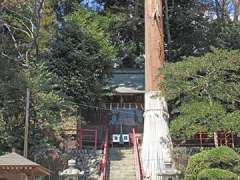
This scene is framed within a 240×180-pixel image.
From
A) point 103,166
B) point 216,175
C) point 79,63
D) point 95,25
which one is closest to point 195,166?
point 216,175

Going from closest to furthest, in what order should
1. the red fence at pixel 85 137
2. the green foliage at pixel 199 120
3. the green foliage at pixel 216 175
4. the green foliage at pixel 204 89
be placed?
the green foliage at pixel 216 175 → the green foliage at pixel 199 120 → the green foliage at pixel 204 89 → the red fence at pixel 85 137

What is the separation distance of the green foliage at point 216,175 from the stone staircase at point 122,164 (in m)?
4.73

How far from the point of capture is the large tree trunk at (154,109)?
73.6 ft

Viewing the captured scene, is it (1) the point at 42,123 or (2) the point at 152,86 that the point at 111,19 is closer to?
(2) the point at 152,86

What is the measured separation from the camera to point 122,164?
22766 millimetres

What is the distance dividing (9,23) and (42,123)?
10.3m

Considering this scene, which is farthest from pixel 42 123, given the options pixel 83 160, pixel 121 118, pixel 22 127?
pixel 121 118

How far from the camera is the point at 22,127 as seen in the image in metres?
21.7

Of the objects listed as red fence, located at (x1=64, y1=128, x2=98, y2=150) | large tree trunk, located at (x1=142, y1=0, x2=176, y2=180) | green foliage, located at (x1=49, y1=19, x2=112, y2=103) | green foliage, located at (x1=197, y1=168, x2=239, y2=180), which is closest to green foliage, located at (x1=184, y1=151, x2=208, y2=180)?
green foliage, located at (x1=197, y1=168, x2=239, y2=180)

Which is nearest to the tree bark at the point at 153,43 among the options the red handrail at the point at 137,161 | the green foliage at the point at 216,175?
the red handrail at the point at 137,161

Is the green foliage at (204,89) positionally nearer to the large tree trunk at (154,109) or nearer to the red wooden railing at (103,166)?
the large tree trunk at (154,109)

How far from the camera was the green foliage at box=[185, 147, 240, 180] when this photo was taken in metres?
17.6

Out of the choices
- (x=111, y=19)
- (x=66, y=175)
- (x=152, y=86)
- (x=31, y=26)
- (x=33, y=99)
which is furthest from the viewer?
(x=111, y=19)

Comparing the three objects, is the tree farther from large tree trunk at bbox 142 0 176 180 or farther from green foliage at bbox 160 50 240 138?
green foliage at bbox 160 50 240 138
